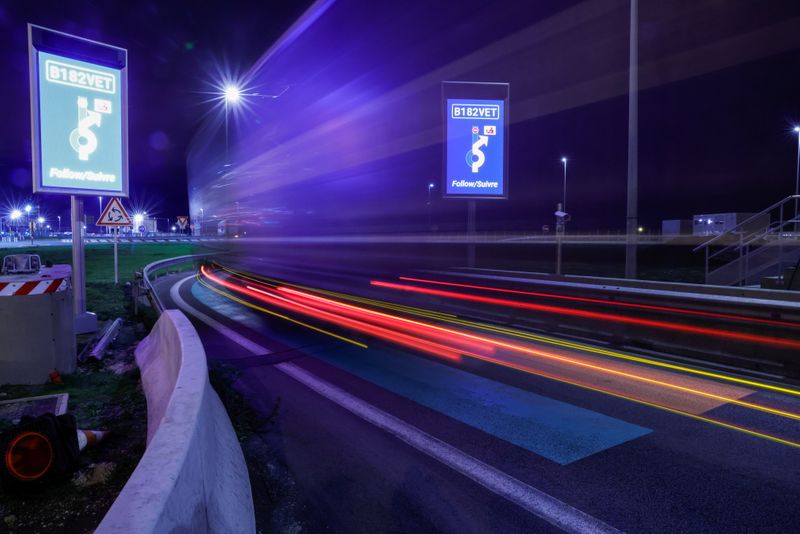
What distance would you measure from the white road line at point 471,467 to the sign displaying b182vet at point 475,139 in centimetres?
1257

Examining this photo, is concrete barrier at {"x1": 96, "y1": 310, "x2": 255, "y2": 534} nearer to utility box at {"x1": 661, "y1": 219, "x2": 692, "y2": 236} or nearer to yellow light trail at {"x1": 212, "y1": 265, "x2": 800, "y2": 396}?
yellow light trail at {"x1": 212, "y1": 265, "x2": 800, "y2": 396}

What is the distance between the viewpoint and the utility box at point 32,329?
6285 millimetres

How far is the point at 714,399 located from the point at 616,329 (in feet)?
12.5

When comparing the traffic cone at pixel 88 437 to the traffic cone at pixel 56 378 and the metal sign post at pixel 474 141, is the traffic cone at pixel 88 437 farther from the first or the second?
the metal sign post at pixel 474 141

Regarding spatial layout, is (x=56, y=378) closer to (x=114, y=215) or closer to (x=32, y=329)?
(x=32, y=329)

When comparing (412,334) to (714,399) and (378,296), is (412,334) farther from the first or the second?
(378,296)

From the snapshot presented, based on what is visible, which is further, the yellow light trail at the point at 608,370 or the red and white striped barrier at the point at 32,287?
the red and white striped barrier at the point at 32,287

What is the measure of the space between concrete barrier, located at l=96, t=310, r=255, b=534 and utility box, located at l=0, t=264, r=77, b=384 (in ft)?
8.13

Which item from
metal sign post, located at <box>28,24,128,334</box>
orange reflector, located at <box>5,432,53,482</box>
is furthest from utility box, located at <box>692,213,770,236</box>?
orange reflector, located at <box>5,432,53,482</box>

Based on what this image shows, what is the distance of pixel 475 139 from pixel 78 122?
41.4 feet

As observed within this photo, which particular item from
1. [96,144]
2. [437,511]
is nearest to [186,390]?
[437,511]

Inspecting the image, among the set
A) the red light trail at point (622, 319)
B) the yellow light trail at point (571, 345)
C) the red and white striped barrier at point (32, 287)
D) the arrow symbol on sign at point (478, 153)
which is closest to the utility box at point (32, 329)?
the red and white striped barrier at point (32, 287)

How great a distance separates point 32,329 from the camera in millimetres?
6402

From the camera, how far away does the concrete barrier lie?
73.4 inches
